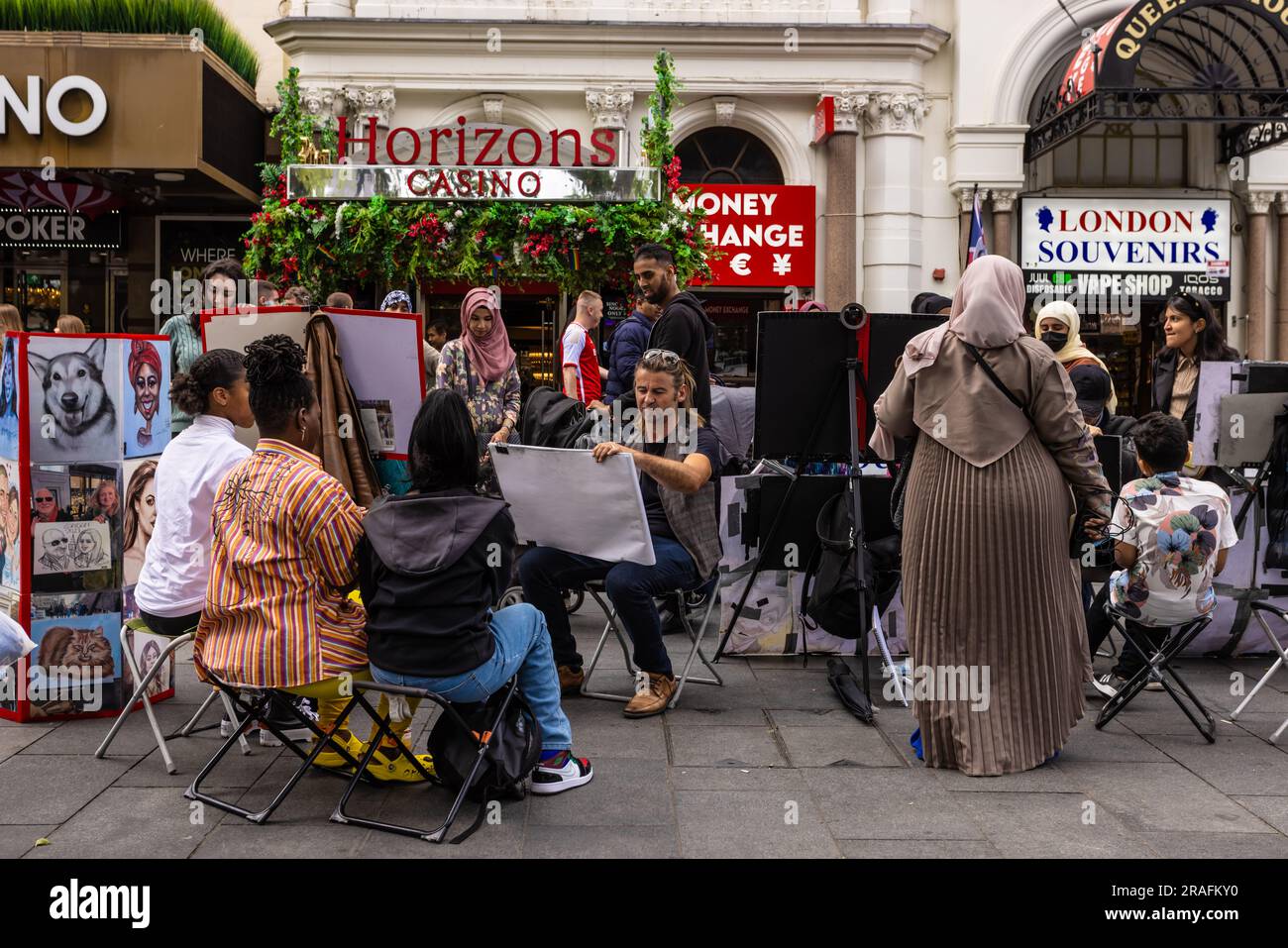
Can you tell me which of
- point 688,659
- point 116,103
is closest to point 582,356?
point 688,659

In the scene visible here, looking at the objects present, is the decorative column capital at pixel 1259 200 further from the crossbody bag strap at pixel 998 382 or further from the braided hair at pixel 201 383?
Answer: the braided hair at pixel 201 383

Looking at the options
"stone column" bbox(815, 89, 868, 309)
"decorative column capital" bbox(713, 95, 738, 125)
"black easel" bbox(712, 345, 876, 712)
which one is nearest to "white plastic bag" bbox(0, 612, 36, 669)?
"black easel" bbox(712, 345, 876, 712)

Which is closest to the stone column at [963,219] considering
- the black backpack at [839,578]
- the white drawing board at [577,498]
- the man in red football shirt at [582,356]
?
the man in red football shirt at [582,356]

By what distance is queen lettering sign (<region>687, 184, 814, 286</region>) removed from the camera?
47.3 feet

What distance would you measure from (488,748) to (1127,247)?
524 inches

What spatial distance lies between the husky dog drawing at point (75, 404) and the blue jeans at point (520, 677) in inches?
83.1

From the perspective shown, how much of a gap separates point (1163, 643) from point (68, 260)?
13701 mm

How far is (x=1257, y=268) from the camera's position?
14.6 metres

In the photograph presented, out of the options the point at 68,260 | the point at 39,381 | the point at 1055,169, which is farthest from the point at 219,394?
the point at 1055,169

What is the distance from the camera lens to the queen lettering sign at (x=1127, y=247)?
1453cm

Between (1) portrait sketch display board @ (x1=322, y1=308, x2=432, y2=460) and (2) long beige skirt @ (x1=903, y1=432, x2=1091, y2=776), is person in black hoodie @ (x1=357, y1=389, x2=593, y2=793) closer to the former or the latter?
(1) portrait sketch display board @ (x1=322, y1=308, x2=432, y2=460)

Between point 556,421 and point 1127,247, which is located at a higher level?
point 1127,247

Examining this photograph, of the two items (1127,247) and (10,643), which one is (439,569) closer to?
(10,643)

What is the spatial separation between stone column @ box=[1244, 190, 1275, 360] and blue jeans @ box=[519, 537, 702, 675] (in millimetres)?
12276
